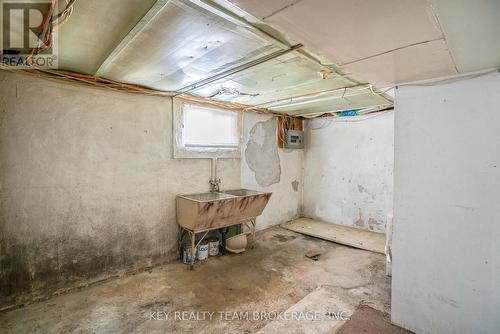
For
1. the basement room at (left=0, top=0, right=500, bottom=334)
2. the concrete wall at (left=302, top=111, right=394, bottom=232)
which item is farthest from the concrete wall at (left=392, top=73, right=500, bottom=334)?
the concrete wall at (left=302, top=111, right=394, bottom=232)

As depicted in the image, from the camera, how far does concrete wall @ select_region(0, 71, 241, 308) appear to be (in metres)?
2.57

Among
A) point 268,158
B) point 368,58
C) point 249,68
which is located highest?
point 249,68

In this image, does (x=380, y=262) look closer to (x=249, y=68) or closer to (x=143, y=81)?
(x=249, y=68)

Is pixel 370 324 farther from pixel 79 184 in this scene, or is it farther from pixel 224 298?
pixel 79 184

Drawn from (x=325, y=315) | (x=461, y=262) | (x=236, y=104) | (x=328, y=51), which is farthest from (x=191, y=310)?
(x=236, y=104)

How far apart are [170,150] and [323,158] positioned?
364 cm

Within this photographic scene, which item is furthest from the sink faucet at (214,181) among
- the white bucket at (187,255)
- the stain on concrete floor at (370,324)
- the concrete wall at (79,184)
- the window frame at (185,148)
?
the stain on concrete floor at (370,324)

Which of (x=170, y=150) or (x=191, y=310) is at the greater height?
(x=170, y=150)

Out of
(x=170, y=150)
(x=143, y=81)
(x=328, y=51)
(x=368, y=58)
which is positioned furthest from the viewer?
(x=170, y=150)

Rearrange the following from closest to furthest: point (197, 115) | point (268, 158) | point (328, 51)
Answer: point (328, 51) → point (197, 115) → point (268, 158)

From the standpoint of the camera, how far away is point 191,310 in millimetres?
2586

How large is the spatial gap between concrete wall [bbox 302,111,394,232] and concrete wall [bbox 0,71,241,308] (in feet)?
11.4

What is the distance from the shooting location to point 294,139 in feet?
19.0

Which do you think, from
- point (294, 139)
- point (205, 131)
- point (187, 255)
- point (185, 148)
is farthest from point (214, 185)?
point (294, 139)
